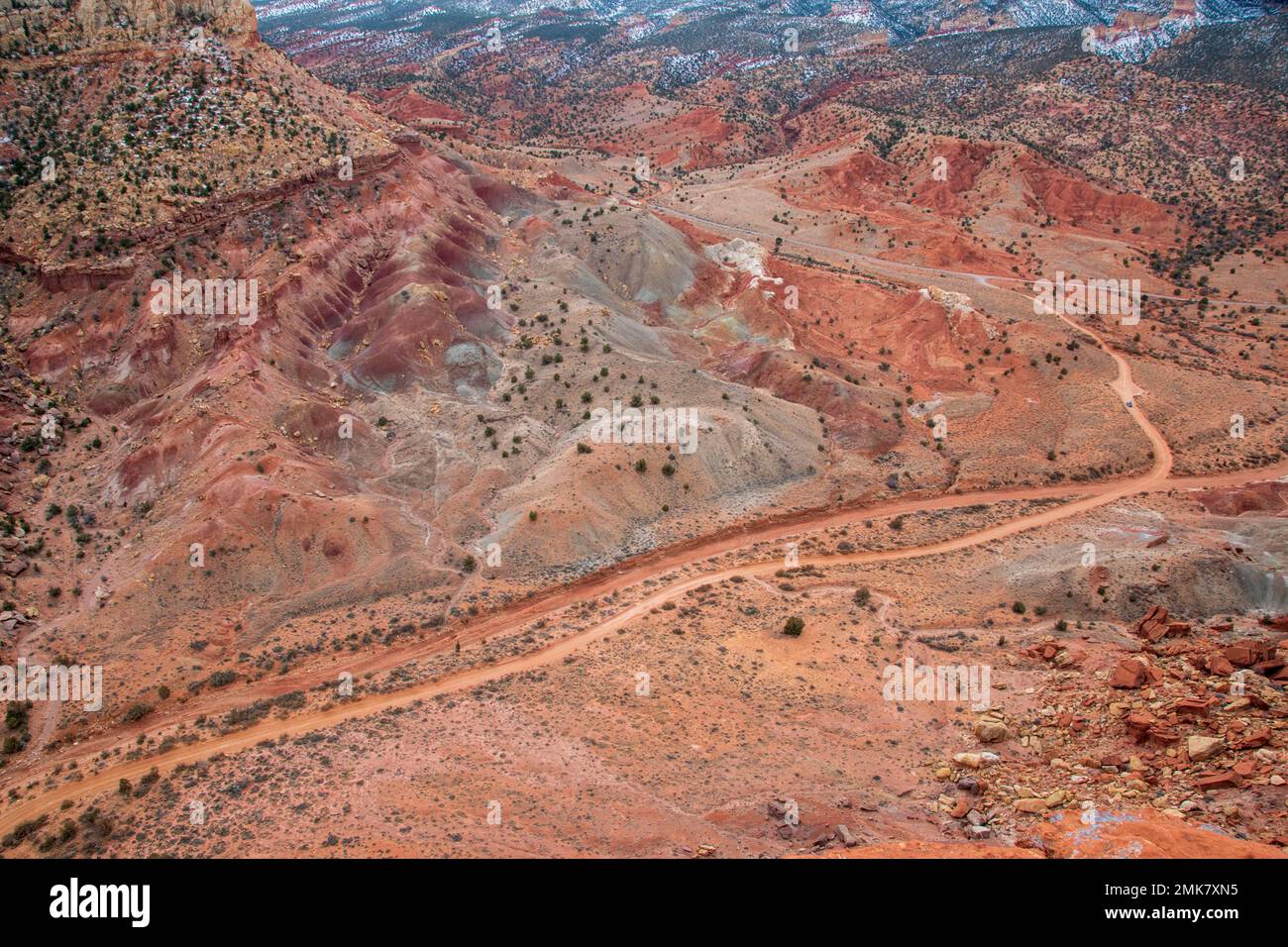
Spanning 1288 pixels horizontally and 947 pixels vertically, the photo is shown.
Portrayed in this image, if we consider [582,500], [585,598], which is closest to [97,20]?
[582,500]

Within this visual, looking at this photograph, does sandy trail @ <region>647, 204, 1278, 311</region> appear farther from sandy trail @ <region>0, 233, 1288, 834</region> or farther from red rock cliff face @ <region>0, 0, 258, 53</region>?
red rock cliff face @ <region>0, 0, 258, 53</region>

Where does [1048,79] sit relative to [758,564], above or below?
→ above

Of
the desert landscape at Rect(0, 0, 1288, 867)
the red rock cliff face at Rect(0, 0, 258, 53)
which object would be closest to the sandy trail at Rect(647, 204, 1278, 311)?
the desert landscape at Rect(0, 0, 1288, 867)

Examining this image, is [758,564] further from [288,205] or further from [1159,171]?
[1159,171]

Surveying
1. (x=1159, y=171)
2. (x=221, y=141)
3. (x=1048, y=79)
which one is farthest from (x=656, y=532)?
(x=1048, y=79)

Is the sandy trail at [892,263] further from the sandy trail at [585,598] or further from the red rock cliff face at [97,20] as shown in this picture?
the red rock cliff face at [97,20]

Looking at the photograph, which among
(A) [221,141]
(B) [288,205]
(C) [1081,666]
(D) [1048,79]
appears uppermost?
(D) [1048,79]
